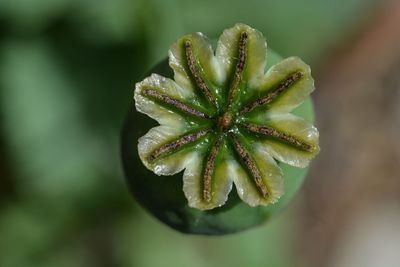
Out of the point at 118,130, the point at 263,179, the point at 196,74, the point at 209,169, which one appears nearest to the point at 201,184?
the point at 209,169

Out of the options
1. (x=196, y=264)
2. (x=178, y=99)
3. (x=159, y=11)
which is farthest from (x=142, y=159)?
(x=196, y=264)

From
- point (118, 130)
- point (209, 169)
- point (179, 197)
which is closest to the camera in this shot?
point (209, 169)

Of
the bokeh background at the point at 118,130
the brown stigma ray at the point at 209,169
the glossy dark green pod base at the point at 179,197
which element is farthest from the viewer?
the bokeh background at the point at 118,130

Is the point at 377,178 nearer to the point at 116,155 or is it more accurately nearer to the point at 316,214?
the point at 316,214

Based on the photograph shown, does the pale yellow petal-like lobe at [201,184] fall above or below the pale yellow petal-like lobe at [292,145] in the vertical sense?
below

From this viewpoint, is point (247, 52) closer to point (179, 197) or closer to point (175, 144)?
point (175, 144)

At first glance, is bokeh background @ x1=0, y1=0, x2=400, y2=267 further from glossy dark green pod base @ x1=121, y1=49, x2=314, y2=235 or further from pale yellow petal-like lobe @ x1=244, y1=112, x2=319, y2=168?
pale yellow petal-like lobe @ x1=244, y1=112, x2=319, y2=168

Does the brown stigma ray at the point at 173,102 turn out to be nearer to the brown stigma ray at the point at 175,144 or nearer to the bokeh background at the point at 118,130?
the brown stigma ray at the point at 175,144

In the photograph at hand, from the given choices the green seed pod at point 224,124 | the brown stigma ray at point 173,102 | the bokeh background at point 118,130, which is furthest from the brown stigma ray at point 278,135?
the bokeh background at point 118,130
